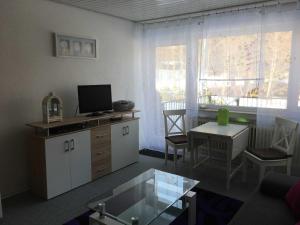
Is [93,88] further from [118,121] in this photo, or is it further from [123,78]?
[123,78]

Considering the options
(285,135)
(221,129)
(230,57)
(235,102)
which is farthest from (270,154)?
(230,57)

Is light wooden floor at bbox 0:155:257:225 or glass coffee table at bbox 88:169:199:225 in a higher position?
glass coffee table at bbox 88:169:199:225

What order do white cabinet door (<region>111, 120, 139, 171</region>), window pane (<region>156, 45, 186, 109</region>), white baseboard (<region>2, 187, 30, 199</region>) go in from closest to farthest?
white baseboard (<region>2, 187, 30, 199</region>), white cabinet door (<region>111, 120, 139, 171</region>), window pane (<region>156, 45, 186, 109</region>)

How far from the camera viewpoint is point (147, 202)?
228cm

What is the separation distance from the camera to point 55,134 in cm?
298

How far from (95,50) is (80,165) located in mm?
1743

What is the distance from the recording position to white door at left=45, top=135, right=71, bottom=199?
2.92 meters

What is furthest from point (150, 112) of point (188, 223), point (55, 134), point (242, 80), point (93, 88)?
point (188, 223)

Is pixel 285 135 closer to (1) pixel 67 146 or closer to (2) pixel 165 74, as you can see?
(2) pixel 165 74

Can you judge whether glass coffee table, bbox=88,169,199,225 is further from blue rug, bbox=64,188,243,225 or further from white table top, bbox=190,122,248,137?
white table top, bbox=190,122,248,137

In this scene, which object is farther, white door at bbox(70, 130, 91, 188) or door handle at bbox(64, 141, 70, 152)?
white door at bbox(70, 130, 91, 188)

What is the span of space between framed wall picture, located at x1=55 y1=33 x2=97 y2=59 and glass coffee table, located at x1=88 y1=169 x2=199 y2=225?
6.58 feet

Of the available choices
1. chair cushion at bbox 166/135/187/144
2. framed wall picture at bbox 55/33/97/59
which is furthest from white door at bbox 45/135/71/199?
chair cushion at bbox 166/135/187/144

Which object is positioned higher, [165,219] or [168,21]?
[168,21]
